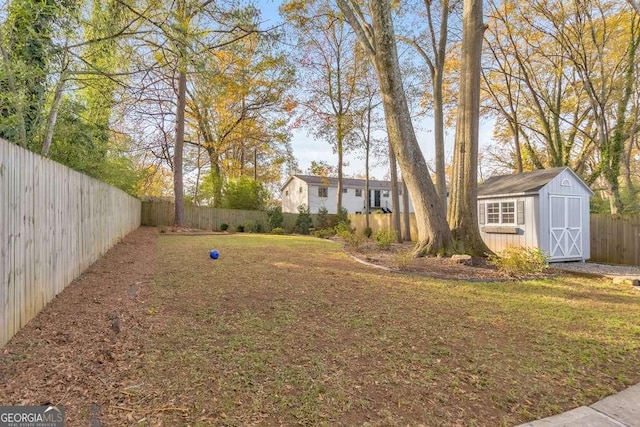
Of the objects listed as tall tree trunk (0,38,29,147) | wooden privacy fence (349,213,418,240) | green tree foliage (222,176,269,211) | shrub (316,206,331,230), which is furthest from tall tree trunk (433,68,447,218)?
green tree foliage (222,176,269,211)

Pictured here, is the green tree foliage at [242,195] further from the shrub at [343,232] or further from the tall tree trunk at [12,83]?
the tall tree trunk at [12,83]

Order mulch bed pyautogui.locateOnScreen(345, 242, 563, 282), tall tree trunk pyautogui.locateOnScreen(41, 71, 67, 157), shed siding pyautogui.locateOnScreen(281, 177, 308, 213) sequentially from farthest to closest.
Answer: shed siding pyautogui.locateOnScreen(281, 177, 308, 213) < mulch bed pyautogui.locateOnScreen(345, 242, 563, 282) < tall tree trunk pyautogui.locateOnScreen(41, 71, 67, 157)

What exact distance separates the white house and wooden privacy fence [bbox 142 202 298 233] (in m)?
9.49

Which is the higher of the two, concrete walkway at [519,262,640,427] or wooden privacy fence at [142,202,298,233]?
wooden privacy fence at [142,202,298,233]

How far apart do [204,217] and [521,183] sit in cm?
1480

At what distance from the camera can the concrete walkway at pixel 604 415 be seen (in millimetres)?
2023

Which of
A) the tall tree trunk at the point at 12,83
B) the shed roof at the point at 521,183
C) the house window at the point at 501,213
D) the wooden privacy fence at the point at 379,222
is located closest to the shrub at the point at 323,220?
the wooden privacy fence at the point at 379,222

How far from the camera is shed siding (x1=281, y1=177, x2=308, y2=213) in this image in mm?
30422

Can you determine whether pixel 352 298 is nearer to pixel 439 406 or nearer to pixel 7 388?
pixel 439 406

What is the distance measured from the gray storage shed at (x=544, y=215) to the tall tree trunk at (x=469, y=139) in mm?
2511

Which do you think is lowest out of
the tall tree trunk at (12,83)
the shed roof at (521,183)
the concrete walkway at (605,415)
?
the concrete walkway at (605,415)

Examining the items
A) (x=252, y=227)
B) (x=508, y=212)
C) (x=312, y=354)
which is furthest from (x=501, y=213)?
(x=252, y=227)

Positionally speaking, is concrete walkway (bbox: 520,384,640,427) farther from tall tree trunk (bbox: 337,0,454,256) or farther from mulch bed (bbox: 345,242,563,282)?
tall tree trunk (bbox: 337,0,454,256)

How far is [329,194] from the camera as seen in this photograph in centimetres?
3125
